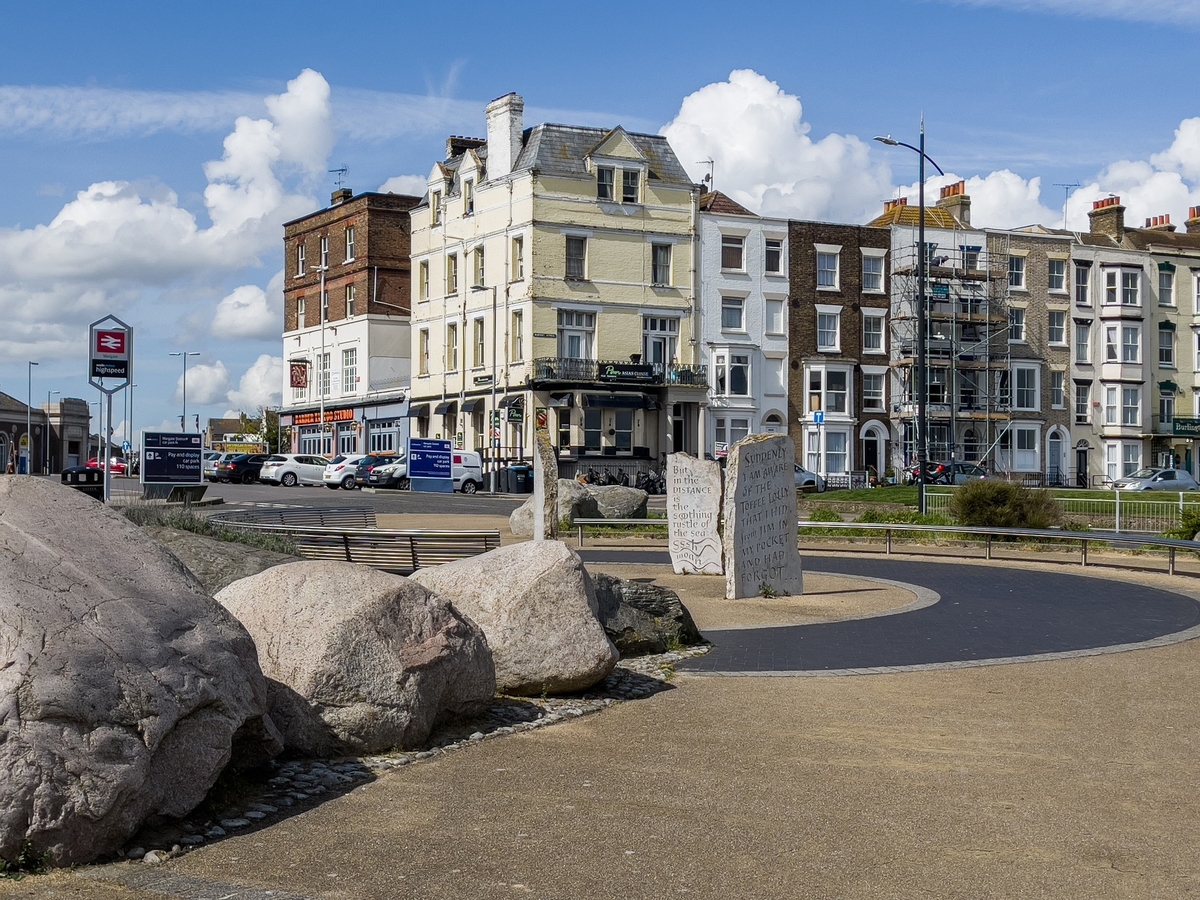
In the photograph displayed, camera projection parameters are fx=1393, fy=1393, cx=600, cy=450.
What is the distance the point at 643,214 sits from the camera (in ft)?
199

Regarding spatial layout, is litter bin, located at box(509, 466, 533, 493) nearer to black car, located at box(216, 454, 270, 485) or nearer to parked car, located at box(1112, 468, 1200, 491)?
black car, located at box(216, 454, 270, 485)

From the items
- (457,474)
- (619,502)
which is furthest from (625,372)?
(619,502)

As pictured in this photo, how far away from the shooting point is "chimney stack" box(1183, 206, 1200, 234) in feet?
254

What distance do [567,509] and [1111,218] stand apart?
53210mm

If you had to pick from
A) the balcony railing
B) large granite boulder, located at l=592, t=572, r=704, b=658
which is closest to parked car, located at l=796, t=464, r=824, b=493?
the balcony railing

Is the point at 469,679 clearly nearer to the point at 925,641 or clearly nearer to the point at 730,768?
the point at 730,768

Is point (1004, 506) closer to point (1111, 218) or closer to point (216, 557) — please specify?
point (216, 557)

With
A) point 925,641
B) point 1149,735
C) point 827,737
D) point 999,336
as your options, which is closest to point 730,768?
point 827,737

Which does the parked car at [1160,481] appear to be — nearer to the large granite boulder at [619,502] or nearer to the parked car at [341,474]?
the large granite boulder at [619,502]

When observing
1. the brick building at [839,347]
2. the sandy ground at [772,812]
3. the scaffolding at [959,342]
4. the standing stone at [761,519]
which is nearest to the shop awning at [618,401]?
the brick building at [839,347]

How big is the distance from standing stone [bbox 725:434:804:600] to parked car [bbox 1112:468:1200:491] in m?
37.7

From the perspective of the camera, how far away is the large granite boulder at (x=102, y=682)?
5.77 metres

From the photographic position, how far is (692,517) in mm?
19281

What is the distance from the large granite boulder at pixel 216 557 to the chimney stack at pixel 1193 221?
74.7 m
